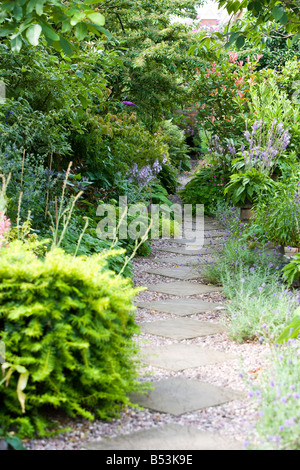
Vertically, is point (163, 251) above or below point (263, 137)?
below

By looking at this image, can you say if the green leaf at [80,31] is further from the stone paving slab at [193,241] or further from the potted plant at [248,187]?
the stone paving slab at [193,241]

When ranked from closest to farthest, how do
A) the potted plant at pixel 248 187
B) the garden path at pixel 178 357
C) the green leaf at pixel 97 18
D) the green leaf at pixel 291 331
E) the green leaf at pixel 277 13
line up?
the garden path at pixel 178 357 → the green leaf at pixel 97 18 → the green leaf at pixel 291 331 → the green leaf at pixel 277 13 → the potted plant at pixel 248 187

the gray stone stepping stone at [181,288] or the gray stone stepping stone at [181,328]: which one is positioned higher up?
the gray stone stepping stone at [181,288]

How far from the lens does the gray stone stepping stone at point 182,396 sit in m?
2.44

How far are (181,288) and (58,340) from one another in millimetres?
2869

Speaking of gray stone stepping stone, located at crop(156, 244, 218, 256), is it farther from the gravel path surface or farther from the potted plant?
the gravel path surface

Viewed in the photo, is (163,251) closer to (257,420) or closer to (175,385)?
(175,385)

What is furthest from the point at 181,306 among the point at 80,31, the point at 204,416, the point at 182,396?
the point at 80,31

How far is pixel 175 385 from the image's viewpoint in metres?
2.70

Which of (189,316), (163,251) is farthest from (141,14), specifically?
(189,316)

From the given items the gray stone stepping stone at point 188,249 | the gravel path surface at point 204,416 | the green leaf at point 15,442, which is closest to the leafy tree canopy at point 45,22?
the gravel path surface at point 204,416

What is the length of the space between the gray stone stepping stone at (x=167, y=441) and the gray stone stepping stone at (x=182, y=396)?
0.19 meters

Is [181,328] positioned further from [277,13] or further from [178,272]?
[277,13]
